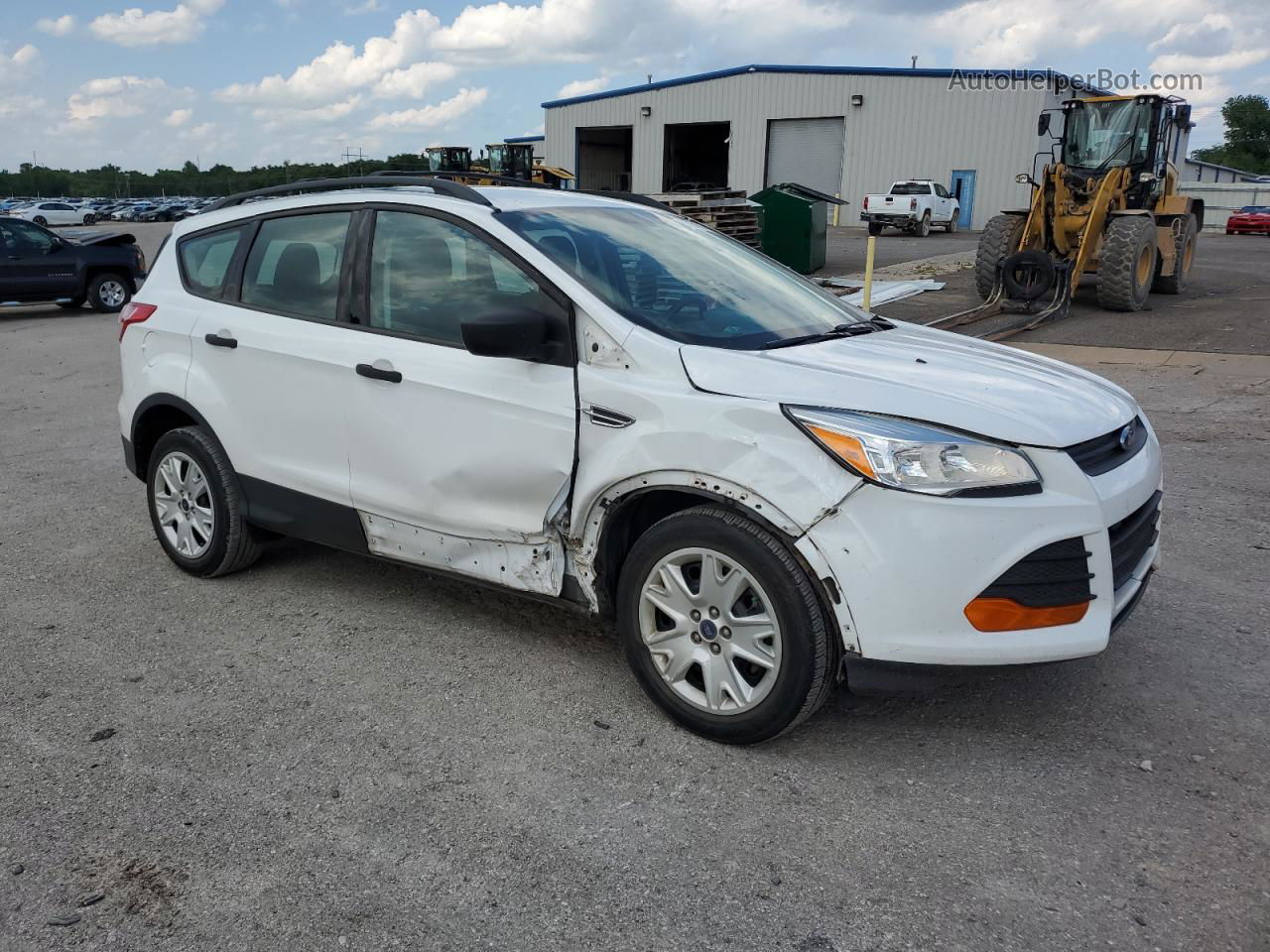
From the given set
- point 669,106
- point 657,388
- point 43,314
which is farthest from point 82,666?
point 669,106

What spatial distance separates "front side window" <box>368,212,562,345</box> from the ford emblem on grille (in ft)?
6.35

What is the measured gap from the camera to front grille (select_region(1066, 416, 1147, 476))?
9.96 feet

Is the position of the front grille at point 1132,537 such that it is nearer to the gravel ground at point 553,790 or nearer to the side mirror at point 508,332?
the gravel ground at point 553,790

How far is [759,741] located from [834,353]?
4.22ft

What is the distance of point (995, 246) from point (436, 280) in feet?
42.1

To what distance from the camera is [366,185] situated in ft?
14.4

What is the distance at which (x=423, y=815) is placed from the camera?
298 centimetres

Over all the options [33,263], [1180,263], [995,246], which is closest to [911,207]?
[1180,263]

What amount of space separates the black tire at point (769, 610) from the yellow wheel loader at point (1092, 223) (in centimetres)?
1119

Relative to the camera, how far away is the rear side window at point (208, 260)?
4652 millimetres

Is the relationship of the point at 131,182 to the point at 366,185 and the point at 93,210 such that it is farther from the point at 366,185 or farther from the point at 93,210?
the point at 366,185

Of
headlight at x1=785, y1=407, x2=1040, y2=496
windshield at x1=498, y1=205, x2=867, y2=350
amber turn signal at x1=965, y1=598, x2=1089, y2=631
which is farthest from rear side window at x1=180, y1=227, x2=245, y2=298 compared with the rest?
amber turn signal at x1=965, y1=598, x2=1089, y2=631

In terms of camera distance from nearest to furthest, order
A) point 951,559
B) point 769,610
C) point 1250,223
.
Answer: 1. point 951,559
2. point 769,610
3. point 1250,223

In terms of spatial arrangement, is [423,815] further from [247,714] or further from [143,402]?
[143,402]
